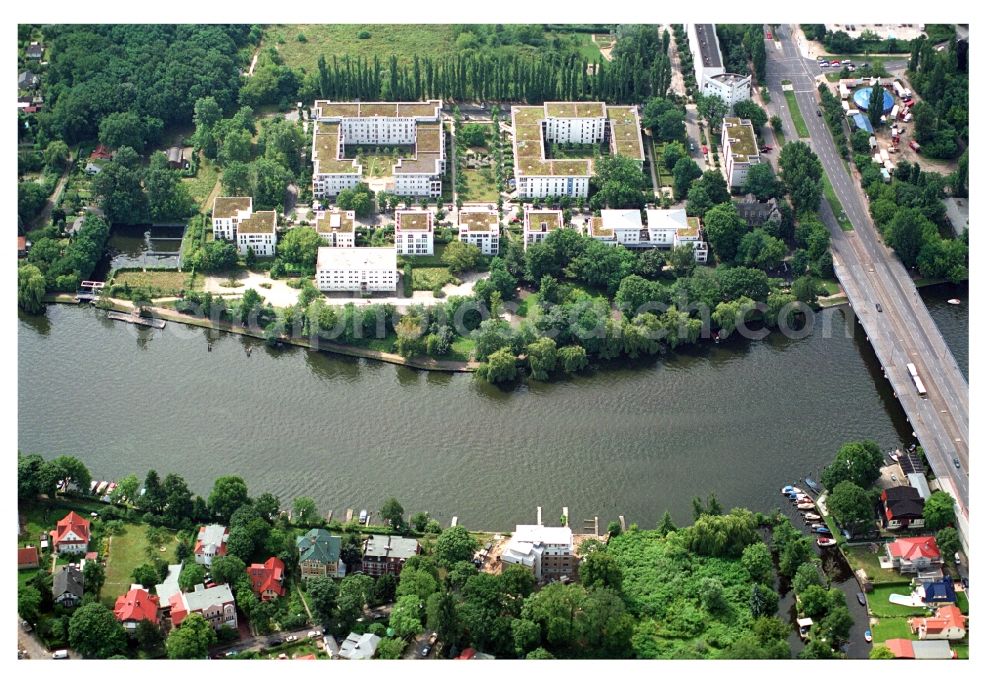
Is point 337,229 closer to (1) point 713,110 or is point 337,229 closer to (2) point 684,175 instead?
(2) point 684,175

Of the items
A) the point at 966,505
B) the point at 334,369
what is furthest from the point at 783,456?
the point at 334,369

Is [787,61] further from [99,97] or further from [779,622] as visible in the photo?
[779,622]

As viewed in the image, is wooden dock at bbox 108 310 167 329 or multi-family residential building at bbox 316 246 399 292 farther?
multi-family residential building at bbox 316 246 399 292

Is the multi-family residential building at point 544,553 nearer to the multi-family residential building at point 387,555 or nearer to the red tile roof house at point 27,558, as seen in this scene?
the multi-family residential building at point 387,555

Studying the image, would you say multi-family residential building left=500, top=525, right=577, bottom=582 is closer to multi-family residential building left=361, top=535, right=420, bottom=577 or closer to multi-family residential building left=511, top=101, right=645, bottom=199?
multi-family residential building left=361, top=535, right=420, bottom=577

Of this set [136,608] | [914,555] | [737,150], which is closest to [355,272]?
[737,150]

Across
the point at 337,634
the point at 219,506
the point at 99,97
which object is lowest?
the point at 337,634

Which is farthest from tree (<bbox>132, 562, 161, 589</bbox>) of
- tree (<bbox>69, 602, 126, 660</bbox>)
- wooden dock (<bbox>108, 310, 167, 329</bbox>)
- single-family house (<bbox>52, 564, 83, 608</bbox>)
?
wooden dock (<bbox>108, 310, 167, 329</bbox>)
